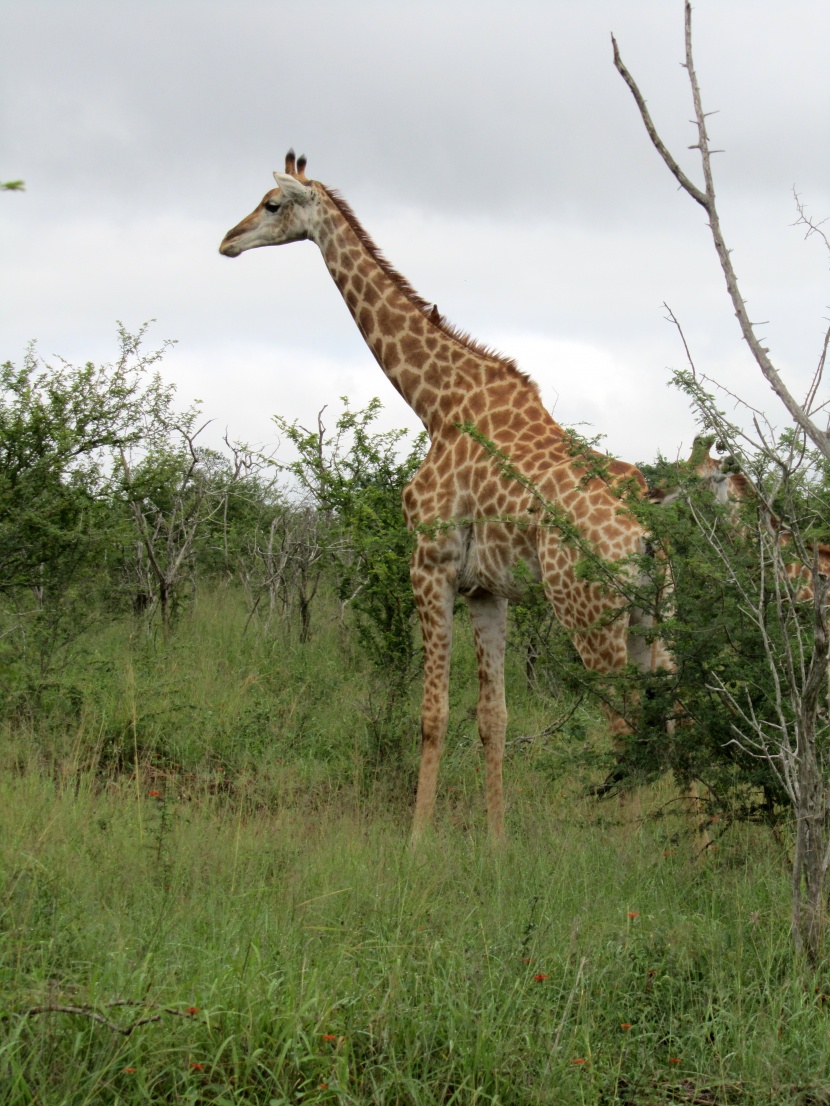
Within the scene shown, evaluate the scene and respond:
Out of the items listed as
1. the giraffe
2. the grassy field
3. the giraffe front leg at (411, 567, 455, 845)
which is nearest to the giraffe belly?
the giraffe

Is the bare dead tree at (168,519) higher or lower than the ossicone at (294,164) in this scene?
lower

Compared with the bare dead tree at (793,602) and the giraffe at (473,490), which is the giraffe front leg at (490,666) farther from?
the bare dead tree at (793,602)

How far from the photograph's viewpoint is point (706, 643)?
4.28 metres

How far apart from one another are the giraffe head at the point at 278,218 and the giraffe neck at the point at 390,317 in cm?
9

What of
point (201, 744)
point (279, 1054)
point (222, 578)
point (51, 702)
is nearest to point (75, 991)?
point (279, 1054)

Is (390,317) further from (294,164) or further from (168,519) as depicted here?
(168,519)

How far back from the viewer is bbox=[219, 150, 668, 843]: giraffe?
5.10m

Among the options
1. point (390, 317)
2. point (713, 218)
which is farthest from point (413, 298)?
point (713, 218)

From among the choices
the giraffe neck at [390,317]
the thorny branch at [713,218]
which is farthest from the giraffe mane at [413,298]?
the thorny branch at [713,218]

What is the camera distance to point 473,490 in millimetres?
5668

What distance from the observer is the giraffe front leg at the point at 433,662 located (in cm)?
569

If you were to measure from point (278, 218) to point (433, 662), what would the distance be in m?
2.71

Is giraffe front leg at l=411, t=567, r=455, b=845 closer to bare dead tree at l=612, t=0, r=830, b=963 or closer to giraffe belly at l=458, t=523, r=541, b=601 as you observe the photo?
giraffe belly at l=458, t=523, r=541, b=601

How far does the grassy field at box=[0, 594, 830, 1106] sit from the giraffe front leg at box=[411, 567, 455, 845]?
287 millimetres
